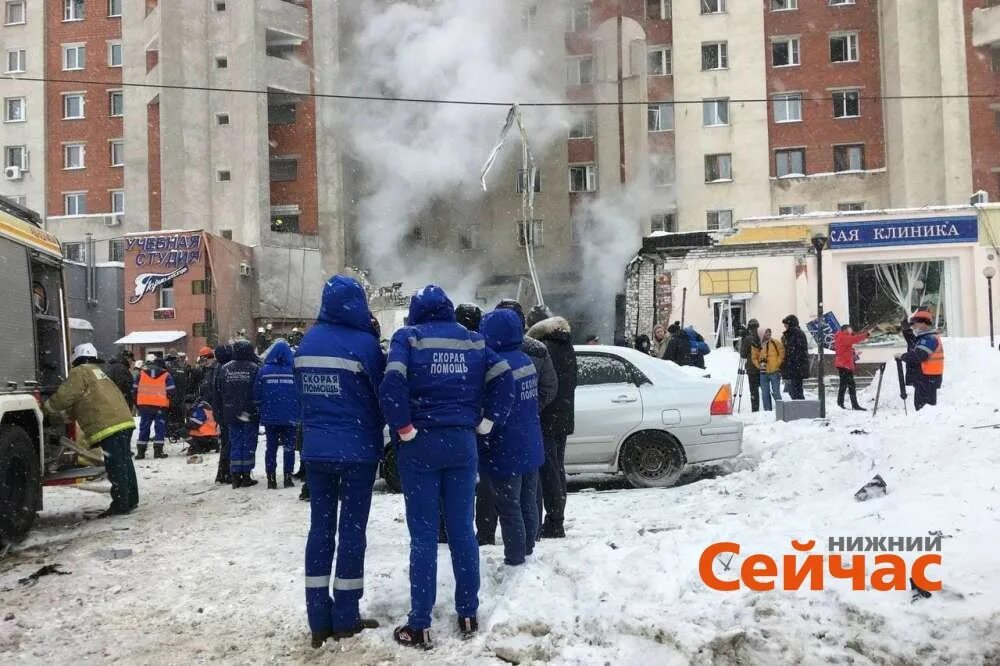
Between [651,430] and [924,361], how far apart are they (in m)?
4.58

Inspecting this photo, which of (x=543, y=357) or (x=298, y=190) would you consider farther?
(x=298, y=190)

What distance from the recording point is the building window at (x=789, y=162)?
33.2m

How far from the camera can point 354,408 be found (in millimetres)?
4086

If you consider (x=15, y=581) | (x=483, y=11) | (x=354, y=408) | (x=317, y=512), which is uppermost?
(x=483, y=11)

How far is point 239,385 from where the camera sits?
9391 mm

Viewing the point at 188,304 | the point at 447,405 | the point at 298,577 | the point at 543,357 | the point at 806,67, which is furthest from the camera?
the point at 806,67

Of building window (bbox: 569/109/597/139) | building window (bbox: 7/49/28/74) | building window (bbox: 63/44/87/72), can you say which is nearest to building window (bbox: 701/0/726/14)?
building window (bbox: 569/109/597/139)

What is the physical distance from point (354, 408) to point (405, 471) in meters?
0.40

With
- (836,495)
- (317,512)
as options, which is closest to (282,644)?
(317,512)

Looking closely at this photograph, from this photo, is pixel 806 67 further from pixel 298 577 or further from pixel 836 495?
pixel 298 577

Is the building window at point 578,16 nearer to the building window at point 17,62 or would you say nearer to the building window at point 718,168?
the building window at point 718,168

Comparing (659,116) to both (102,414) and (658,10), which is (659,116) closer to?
(658,10)

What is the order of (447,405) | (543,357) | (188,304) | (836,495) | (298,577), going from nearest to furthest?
(447,405) → (298,577) → (543,357) → (836,495) → (188,304)

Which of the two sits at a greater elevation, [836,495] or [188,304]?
[188,304]
